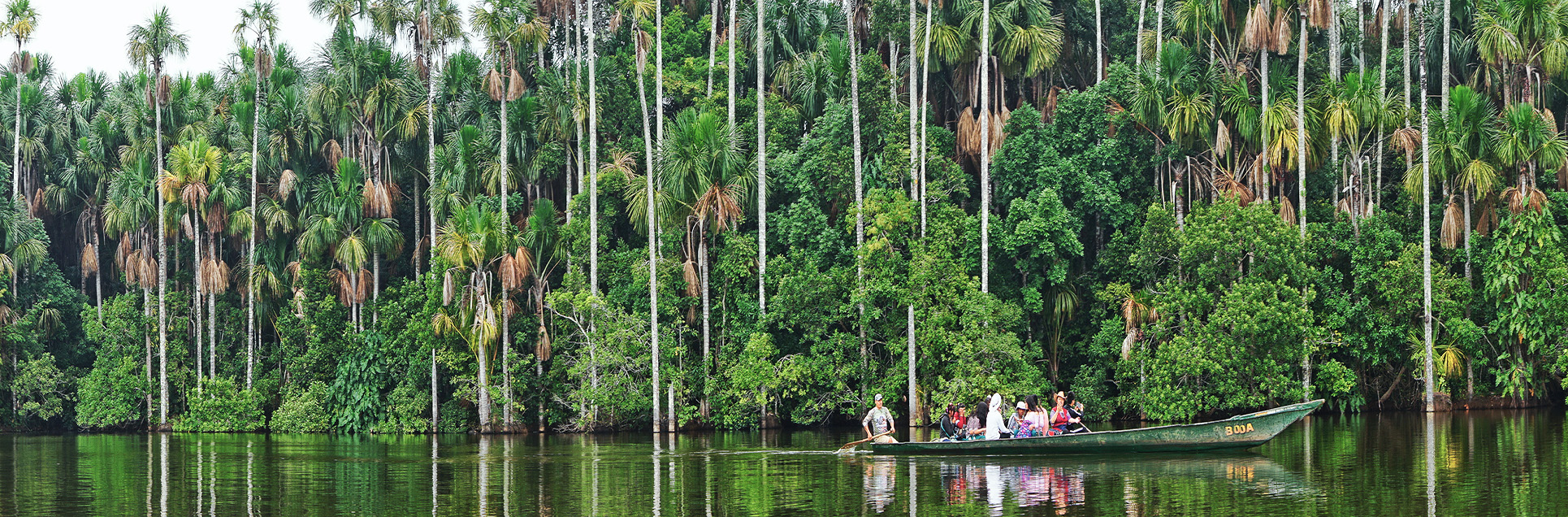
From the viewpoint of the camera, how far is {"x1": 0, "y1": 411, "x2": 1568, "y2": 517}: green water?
2184cm

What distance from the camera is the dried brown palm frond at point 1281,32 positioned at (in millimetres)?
47188

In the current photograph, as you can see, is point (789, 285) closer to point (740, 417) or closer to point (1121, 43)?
point (740, 417)

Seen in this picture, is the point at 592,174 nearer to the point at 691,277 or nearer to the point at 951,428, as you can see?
the point at 691,277

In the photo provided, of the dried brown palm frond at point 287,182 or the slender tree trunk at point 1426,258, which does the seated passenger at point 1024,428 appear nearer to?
the slender tree trunk at point 1426,258

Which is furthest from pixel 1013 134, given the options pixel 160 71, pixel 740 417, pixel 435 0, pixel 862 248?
pixel 160 71

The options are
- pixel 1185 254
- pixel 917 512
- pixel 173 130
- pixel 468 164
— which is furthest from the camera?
pixel 173 130

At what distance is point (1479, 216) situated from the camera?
156 feet

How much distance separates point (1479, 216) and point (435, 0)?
37.2 meters

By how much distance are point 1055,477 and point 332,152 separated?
140ft

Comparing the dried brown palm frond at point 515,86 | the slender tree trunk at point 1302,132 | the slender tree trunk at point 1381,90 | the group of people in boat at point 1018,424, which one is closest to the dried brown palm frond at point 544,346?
the dried brown palm frond at point 515,86

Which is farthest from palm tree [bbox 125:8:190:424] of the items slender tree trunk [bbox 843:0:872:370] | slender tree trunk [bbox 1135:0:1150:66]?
slender tree trunk [bbox 1135:0:1150:66]

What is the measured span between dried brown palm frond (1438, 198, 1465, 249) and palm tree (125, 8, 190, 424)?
4675 centimetres

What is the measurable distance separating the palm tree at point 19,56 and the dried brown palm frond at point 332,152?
1358 cm

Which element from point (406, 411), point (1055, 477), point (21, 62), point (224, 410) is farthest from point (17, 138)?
point (1055, 477)
